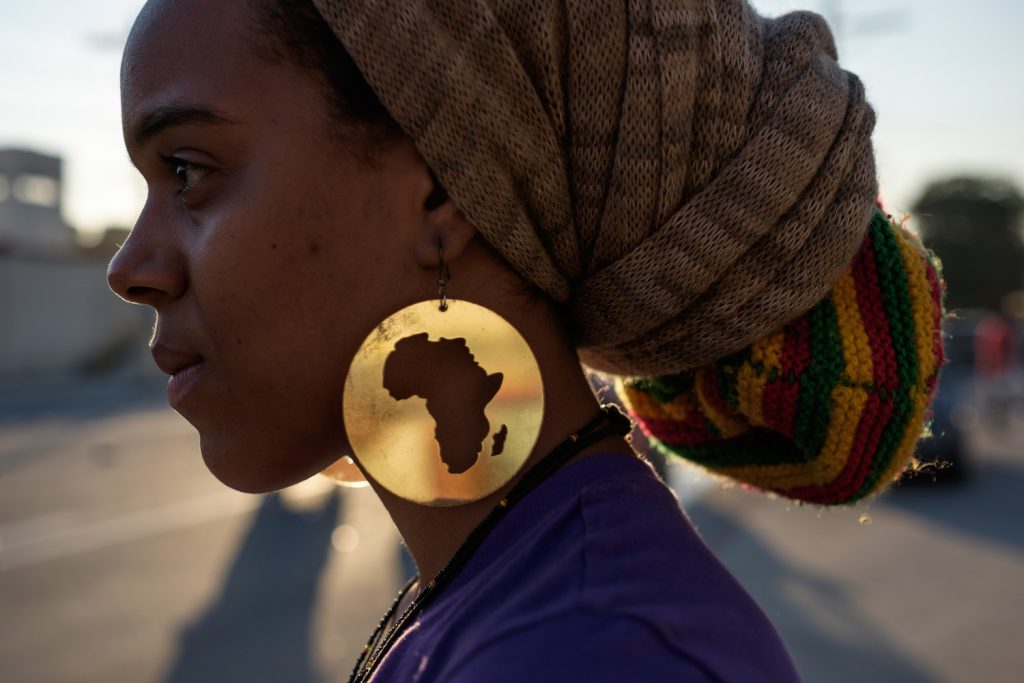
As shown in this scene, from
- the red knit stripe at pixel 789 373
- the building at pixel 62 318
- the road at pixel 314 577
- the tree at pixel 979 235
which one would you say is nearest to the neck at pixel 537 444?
the red knit stripe at pixel 789 373

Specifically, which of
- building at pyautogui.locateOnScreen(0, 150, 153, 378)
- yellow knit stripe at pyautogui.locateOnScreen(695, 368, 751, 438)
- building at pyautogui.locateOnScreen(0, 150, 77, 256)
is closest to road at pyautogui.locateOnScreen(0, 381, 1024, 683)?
yellow knit stripe at pyautogui.locateOnScreen(695, 368, 751, 438)

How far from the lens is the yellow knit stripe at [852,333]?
1.38 m

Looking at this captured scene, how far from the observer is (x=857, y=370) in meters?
1.38

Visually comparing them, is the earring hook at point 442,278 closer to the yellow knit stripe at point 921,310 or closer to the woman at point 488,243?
the woman at point 488,243

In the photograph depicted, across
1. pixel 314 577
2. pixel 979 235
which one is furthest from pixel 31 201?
pixel 979 235

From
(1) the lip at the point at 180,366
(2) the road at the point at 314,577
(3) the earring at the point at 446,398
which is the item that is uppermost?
(3) the earring at the point at 446,398

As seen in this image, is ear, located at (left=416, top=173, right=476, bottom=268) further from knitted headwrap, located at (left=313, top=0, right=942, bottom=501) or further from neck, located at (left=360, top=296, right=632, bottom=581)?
neck, located at (left=360, top=296, right=632, bottom=581)

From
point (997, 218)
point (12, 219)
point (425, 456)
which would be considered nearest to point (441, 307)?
point (425, 456)

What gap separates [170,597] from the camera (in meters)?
6.70

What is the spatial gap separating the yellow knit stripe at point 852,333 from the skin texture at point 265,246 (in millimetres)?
357

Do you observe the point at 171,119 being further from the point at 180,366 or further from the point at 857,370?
the point at 857,370

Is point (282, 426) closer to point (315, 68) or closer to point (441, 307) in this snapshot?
point (441, 307)

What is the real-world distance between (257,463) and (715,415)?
0.75 meters

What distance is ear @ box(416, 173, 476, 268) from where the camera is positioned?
1308 mm
